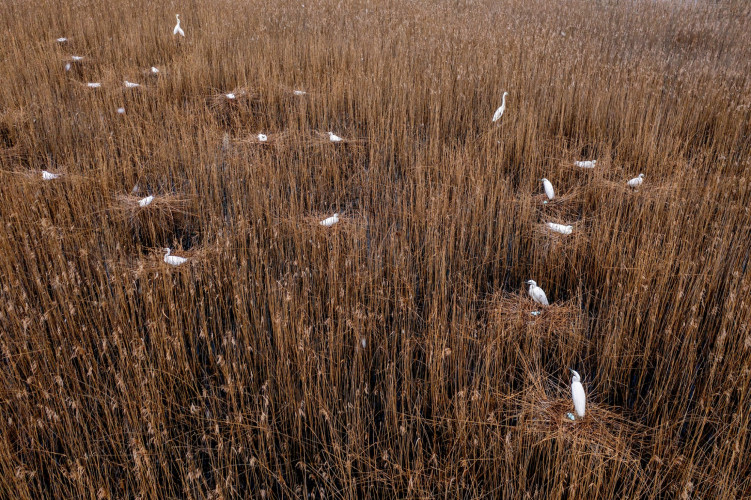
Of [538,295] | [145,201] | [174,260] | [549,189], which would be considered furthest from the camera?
[549,189]

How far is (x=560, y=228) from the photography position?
313 cm

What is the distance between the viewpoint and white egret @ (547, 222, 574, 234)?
10.2 ft

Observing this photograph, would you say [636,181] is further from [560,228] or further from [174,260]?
[174,260]

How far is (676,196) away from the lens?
322 cm

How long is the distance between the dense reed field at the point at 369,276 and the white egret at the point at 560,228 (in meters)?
0.10

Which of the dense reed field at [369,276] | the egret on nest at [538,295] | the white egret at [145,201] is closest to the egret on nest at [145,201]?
the white egret at [145,201]

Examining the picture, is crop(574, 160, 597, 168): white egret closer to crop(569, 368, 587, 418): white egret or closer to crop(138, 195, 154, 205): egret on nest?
crop(569, 368, 587, 418): white egret

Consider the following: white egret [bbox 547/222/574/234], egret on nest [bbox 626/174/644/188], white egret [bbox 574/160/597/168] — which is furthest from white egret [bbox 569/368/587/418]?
white egret [bbox 574/160/597/168]

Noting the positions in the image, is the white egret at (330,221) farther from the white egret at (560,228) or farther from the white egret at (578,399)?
the white egret at (578,399)

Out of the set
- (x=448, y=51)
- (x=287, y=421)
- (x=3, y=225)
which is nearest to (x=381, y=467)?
(x=287, y=421)

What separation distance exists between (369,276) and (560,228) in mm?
1385

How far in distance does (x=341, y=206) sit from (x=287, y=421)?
2.05m

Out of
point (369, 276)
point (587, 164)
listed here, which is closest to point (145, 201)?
point (369, 276)

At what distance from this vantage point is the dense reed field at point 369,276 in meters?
1.77
